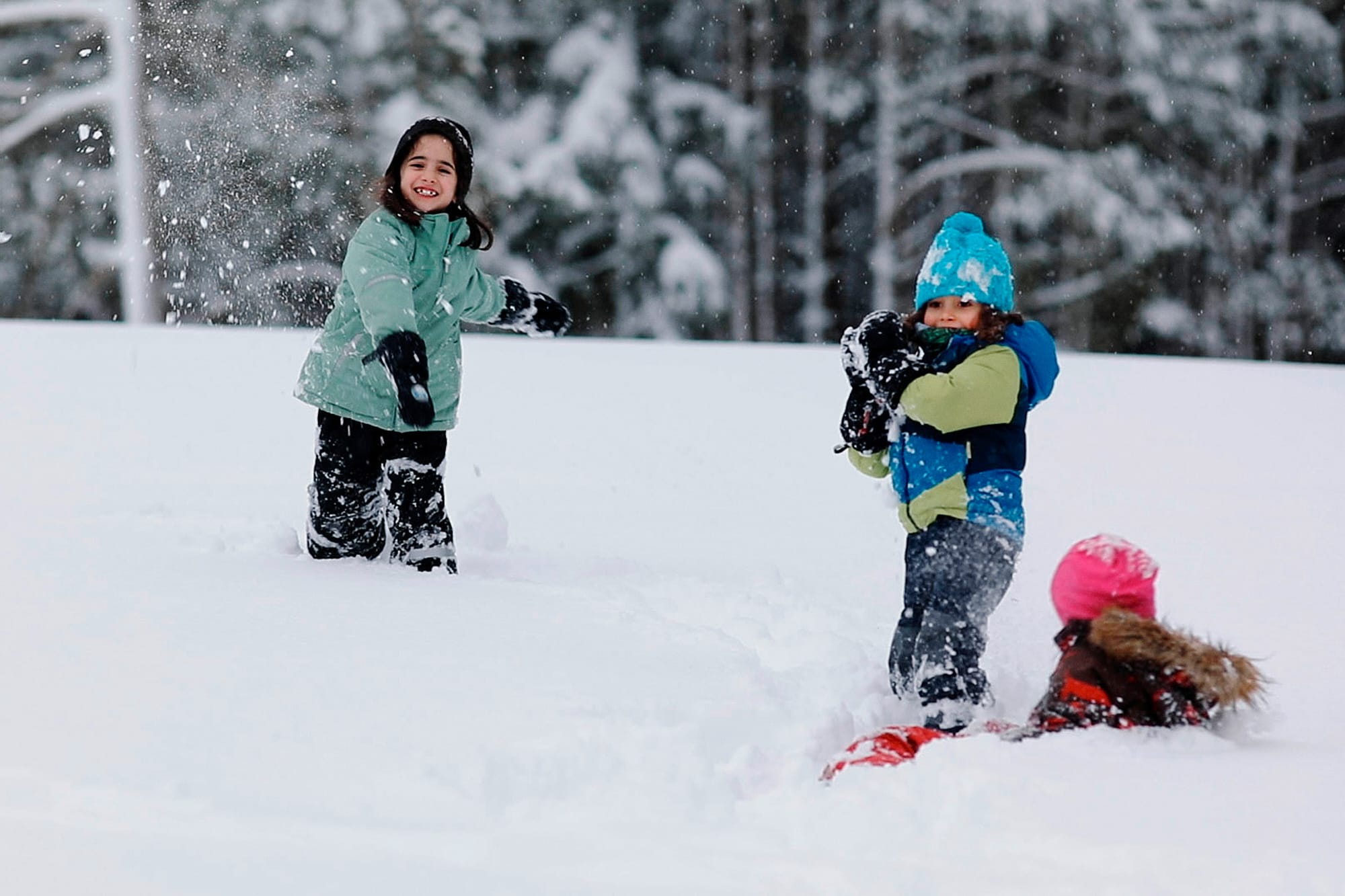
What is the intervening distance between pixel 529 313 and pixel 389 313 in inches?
30.0

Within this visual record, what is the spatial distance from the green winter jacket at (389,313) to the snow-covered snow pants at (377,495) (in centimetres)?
7

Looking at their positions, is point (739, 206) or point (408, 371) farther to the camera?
point (739, 206)

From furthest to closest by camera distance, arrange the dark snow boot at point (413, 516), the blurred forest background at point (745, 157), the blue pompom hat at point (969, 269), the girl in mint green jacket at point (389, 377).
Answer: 1. the blurred forest background at point (745, 157)
2. the dark snow boot at point (413, 516)
3. the girl in mint green jacket at point (389, 377)
4. the blue pompom hat at point (969, 269)

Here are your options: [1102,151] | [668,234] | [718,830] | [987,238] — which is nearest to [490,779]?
[718,830]

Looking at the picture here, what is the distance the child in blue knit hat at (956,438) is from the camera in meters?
2.95

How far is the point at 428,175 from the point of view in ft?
11.6

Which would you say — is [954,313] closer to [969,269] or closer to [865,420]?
[969,269]

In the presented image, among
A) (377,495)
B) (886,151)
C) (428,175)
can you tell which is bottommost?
(377,495)

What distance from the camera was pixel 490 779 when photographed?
2111mm

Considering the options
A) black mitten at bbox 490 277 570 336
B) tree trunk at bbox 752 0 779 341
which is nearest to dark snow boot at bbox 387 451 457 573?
black mitten at bbox 490 277 570 336

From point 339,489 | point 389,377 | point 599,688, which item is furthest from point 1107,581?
point 339,489

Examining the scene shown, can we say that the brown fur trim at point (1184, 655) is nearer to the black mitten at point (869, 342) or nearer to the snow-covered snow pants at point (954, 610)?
the snow-covered snow pants at point (954, 610)

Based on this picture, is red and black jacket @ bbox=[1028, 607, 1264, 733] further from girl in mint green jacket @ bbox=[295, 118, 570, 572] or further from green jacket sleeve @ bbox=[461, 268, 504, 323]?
green jacket sleeve @ bbox=[461, 268, 504, 323]

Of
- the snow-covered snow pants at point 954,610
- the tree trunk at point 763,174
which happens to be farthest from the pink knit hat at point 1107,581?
the tree trunk at point 763,174
